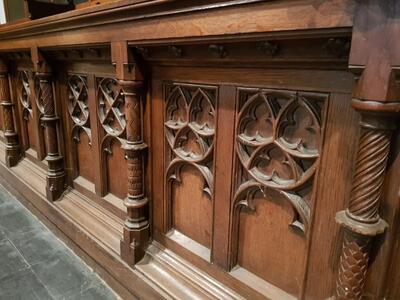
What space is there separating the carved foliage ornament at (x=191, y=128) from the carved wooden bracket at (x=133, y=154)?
128 mm

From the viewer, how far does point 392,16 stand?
528mm

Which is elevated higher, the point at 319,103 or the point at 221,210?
the point at 319,103

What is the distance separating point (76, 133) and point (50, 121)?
0.19 m

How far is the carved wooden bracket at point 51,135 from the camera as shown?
1.78 metres

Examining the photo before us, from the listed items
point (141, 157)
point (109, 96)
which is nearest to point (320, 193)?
point (141, 157)

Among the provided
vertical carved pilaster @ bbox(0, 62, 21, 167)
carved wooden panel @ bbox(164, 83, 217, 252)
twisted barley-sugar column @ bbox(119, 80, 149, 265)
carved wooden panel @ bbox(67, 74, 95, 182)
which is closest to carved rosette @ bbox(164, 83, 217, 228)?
carved wooden panel @ bbox(164, 83, 217, 252)

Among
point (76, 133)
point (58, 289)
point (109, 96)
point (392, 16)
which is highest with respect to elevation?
point (392, 16)

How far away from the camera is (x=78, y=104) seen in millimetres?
1681

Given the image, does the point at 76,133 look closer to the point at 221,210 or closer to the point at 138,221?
the point at 138,221

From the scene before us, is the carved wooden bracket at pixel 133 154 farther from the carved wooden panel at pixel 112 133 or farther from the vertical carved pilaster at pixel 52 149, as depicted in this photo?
the vertical carved pilaster at pixel 52 149

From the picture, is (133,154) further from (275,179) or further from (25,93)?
(25,93)

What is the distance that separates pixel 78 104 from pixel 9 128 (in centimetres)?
115

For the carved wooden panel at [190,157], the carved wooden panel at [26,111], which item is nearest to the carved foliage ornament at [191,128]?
the carved wooden panel at [190,157]

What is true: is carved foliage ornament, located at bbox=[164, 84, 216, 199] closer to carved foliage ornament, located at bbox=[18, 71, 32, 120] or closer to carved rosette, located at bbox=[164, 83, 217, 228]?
carved rosette, located at bbox=[164, 83, 217, 228]
